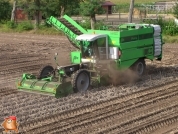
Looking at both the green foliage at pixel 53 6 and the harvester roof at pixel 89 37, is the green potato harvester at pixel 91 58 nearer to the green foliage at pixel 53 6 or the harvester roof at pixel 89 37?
the harvester roof at pixel 89 37

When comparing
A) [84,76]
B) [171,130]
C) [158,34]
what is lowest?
[171,130]

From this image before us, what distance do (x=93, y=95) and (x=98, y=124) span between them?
2.90m

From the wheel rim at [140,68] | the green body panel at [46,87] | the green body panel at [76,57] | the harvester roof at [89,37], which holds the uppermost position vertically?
the harvester roof at [89,37]

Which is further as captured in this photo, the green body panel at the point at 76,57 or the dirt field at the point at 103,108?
the green body panel at the point at 76,57

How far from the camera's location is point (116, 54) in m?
14.8

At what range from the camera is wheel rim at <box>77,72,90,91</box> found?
1391cm

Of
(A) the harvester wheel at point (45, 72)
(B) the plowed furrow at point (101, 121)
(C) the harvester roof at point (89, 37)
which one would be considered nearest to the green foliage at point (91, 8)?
(C) the harvester roof at point (89, 37)

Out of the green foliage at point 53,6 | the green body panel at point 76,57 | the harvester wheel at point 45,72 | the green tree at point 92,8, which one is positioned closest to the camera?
the harvester wheel at point 45,72

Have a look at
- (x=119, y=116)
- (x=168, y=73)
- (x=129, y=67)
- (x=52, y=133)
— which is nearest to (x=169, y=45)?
(x=168, y=73)

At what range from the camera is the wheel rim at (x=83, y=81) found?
547 inches

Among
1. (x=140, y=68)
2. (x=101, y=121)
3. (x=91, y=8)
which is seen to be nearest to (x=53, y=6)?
(x=91, y=8)

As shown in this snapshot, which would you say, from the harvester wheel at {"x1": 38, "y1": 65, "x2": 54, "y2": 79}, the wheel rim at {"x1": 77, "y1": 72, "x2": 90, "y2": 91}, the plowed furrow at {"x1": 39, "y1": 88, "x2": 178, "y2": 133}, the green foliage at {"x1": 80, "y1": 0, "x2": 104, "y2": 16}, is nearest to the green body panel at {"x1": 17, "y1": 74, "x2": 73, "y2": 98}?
the wheel rim at {"x1": 77, "y1": 72, "x2": 90, "y2": 91}

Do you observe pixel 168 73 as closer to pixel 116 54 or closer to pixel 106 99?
pixel 116 54

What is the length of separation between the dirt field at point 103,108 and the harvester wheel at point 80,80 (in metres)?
0.23
